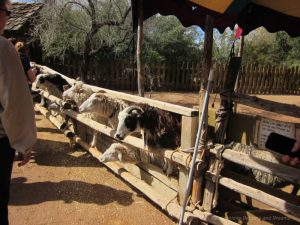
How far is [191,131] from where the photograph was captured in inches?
142

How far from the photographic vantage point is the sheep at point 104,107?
17.3 ft

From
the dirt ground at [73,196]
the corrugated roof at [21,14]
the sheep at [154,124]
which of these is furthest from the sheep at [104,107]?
the corrugated roof at [21,14]

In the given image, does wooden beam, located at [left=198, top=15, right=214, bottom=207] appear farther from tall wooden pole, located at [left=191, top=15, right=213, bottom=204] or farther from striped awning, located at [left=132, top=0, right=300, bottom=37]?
striped awning, located at [left=132, top=0, right=300, bottom=37]

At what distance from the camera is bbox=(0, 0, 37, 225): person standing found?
2.17 metres

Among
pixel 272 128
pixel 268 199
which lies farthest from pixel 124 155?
pixel 272 128

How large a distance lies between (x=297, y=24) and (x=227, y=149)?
3.05 metres

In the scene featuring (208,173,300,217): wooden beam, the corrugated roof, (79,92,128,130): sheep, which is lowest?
(208,173,300,217): wooden beam

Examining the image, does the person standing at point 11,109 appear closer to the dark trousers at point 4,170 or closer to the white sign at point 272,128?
the dark trousers at point 4,170

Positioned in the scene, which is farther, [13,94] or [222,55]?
[222,55]

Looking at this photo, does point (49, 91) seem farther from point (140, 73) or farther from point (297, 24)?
point (297, 24)

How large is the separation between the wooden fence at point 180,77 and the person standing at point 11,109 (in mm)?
11672

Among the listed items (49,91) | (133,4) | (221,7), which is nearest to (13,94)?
(221,7)

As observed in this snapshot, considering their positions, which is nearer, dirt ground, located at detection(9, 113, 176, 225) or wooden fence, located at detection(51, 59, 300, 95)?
dirt ground, located at detection(9, 113, 176, 225)

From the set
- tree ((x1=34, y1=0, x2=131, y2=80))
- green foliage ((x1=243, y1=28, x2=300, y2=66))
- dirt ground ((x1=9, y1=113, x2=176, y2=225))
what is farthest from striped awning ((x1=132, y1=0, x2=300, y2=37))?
green foliage ((x1=243, y1=28, x2=300, y2=66))
